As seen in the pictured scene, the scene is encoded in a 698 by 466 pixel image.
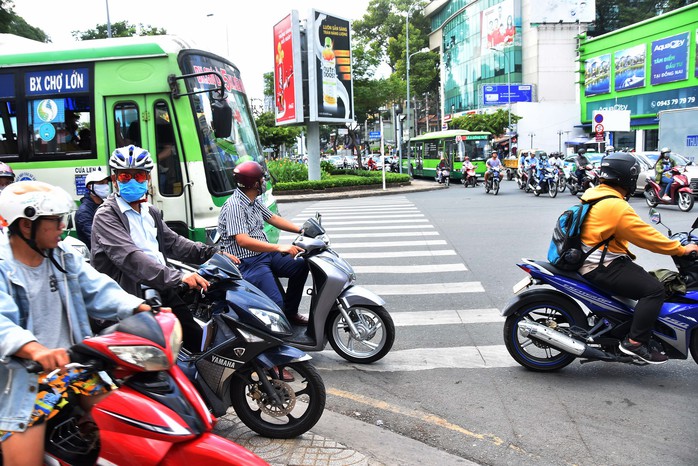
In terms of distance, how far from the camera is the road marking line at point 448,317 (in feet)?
20.9

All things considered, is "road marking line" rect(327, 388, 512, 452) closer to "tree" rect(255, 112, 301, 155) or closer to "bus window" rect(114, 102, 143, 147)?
"bus window" rect(114, 102, 143, 147)

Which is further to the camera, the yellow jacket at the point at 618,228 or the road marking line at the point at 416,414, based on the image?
the yellow jacket at the point at 618,228

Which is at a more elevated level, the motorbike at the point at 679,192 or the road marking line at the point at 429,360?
the motorbike at the point at 679,192

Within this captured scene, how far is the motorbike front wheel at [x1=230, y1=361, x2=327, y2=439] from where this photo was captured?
Answer: 3658mm

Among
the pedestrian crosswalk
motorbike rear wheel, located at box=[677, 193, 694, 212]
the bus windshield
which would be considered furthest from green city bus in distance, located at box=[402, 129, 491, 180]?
the bus windshield

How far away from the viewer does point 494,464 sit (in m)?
3.49

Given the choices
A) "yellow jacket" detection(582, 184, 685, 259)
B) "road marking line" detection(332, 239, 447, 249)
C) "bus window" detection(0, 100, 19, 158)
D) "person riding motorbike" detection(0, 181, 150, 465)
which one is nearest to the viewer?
"person riding motorbike" detection(0, 181, 150, 465)

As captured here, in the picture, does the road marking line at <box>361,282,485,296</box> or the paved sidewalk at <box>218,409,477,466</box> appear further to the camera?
the road marking line at <box>361,282,485,296</box>

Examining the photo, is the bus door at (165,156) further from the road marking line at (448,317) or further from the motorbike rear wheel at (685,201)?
the motorbike rear wheel at (685,201)

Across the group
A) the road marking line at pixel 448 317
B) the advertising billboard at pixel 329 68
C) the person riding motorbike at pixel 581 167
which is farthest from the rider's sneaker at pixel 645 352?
the advertising billboard at pixel 329 68

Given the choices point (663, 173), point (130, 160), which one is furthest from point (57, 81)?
point (663, 173)

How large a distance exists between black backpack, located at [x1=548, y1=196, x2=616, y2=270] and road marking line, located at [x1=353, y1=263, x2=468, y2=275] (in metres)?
4.22

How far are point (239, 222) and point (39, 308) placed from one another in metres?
2.46

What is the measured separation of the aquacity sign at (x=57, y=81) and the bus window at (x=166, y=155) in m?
1.01
